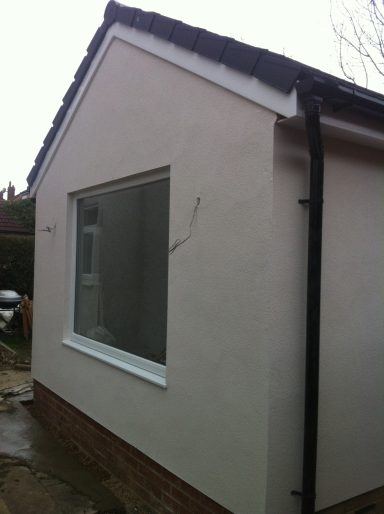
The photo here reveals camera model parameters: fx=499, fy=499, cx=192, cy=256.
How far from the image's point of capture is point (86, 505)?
427cm

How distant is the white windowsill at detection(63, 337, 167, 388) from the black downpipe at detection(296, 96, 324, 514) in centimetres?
129

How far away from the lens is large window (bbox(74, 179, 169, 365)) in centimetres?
439

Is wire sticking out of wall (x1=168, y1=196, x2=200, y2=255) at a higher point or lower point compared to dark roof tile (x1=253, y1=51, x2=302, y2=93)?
lower

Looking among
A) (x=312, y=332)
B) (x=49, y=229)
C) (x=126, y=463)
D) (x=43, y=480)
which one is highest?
(x=49, y=229)

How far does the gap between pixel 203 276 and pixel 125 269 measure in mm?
1607

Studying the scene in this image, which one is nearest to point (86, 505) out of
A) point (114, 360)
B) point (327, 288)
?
point (114, 360)

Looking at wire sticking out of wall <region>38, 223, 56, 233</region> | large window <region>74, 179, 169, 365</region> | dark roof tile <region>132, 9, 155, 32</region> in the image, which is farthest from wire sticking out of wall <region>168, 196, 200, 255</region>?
wire sticking out of wall <region>38, 223, 56, 233</region>

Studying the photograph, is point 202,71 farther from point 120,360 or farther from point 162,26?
point 120,360

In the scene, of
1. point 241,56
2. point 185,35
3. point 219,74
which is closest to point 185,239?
point 219,74

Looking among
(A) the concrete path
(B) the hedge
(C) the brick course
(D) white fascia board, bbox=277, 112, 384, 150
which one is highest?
(D) white fascia board, bbox=277, 112, 384, 150

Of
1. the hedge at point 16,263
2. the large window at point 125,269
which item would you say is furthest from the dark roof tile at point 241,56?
the hedge at point 16,263

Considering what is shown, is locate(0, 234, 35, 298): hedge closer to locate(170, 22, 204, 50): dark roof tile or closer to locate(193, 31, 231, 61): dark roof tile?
locate(170, 22, 204, 50): dark roof tile

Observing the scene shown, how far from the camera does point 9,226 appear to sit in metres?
18.8

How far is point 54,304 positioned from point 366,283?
12.9 ft
